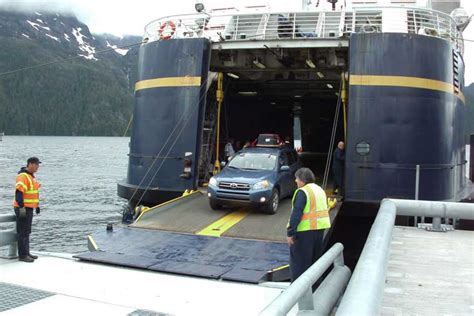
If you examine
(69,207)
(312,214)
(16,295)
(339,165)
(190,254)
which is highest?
(339,165)

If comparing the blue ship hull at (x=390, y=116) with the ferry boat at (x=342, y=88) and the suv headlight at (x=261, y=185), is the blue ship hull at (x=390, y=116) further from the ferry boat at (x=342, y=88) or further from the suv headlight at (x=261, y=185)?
the suv headlight at (x=261, y=185)

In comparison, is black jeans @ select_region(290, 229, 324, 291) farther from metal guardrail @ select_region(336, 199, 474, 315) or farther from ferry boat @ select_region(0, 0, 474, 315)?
metal guardrail @ select_region(336, 199, 474, 315)

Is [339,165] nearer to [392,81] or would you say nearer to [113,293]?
[392,81]

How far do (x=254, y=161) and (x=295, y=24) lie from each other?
491cm

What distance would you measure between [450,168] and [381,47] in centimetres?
366

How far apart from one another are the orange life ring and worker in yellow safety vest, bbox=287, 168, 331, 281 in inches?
340

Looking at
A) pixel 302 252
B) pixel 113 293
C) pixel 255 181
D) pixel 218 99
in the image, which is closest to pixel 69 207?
pixel 218 99

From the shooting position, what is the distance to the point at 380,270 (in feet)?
12.8

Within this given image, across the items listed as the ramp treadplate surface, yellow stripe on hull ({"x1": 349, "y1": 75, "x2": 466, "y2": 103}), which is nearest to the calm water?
the ramp treadplate surface

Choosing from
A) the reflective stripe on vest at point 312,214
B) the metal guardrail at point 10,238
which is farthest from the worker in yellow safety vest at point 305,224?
the metal guardrail at point 10,238

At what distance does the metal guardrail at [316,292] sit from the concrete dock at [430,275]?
0.49 meters

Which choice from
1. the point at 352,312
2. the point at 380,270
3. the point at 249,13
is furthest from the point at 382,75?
the point at 352,312

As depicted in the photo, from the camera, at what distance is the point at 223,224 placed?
9977 millimetres

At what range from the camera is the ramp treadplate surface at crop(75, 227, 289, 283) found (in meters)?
7.20
